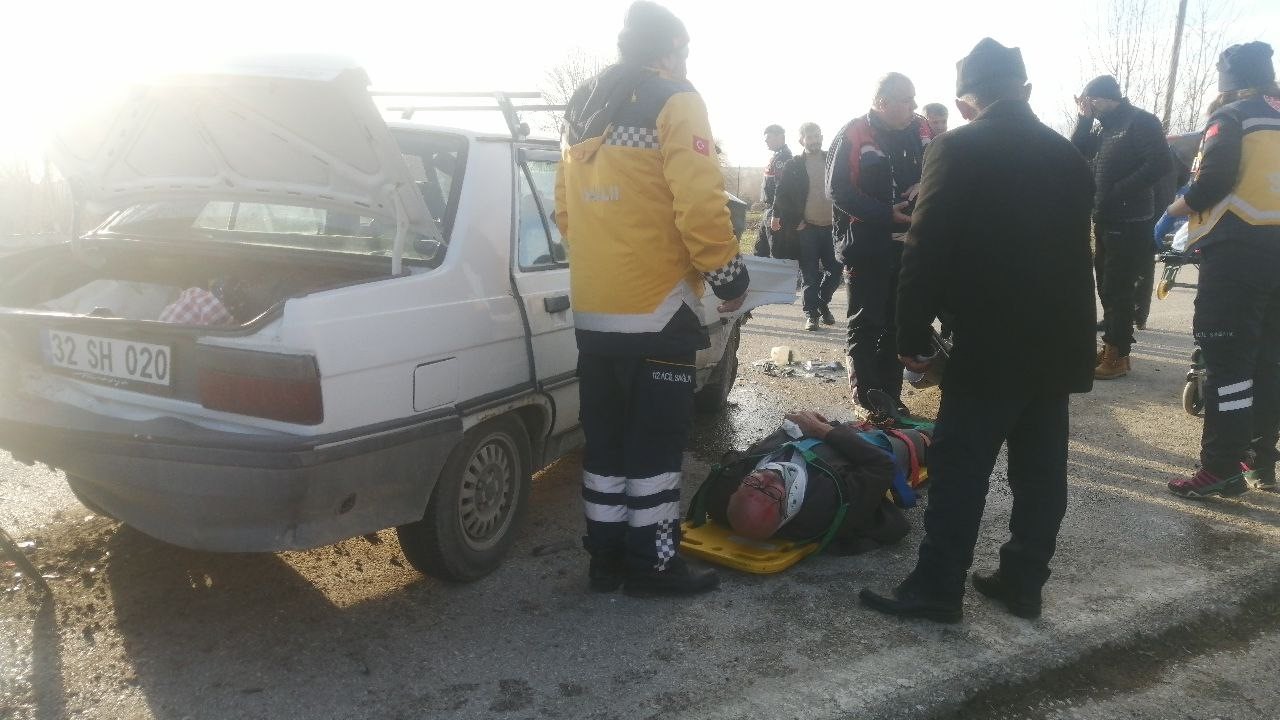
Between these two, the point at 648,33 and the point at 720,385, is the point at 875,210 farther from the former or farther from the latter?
the point at 648,33

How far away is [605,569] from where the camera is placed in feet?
11.7

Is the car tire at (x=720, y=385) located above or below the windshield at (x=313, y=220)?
below

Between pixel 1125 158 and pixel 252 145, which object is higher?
pixel 1125 158

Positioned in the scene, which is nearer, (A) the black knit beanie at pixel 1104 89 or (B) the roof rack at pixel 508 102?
(B) the roof rack at pixel 508 102

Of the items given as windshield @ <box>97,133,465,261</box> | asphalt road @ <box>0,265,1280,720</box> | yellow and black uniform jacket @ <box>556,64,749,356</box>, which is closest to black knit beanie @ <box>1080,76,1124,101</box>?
asphalt road @ <box>0,265,1280,720</box>

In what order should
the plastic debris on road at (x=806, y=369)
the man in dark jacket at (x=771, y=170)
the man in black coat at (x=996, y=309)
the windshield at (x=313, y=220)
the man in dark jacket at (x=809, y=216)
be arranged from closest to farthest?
the man in black coat at (x=996, y=309) → the windshield at (x=313, y=220) → the plastic debris on road at (x=806, y=369) → the man in dark jacket at (x=809, y=216) → the man in dark jacket at (x=771, y=170)

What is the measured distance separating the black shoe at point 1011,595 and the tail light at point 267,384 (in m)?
2.52

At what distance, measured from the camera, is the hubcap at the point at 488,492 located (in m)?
3.49

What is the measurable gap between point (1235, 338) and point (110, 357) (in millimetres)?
4920

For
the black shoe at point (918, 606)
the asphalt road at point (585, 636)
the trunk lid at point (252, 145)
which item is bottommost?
the asphalt road at point (585, 636)

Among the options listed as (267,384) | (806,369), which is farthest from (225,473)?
(806,369)

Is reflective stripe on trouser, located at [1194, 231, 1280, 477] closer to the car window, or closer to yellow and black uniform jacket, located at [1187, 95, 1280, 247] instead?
yellow and black uniform jacket, located at [1187, 95, 1280, 247]

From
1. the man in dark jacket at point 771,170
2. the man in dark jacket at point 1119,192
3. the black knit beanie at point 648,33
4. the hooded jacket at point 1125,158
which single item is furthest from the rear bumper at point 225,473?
the man in dark jacket at point 771,170

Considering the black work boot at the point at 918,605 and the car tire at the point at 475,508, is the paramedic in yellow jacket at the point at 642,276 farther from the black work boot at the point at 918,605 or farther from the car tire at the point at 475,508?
the black work boot at the point at 918,605
